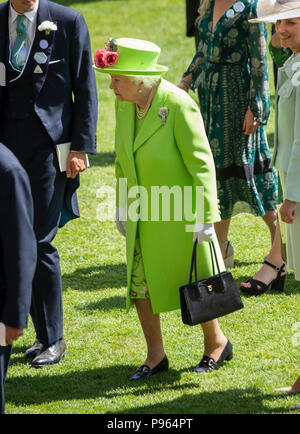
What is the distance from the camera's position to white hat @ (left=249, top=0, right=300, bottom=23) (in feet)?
14.4

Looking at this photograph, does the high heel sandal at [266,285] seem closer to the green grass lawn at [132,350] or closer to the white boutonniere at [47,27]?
the green grass lawn at [132,350]

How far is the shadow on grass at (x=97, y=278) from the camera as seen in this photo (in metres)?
6.65

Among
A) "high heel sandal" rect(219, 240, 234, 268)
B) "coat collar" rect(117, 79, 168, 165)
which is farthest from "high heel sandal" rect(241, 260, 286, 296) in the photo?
"coat collar" rect(117, 79, 168, 165)

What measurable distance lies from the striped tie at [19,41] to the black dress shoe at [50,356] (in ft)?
5.48

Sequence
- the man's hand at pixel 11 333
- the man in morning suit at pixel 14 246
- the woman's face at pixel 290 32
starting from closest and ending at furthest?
the man in morning suit at pixel 14 246
the man's hand at pixel 11 333
the woman's face at pixel 290 32

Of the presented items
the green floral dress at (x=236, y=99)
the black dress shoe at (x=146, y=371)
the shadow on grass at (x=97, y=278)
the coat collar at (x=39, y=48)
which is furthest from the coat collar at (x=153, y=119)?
the shadow on grass at (x=97, y=278)

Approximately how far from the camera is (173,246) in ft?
15.7

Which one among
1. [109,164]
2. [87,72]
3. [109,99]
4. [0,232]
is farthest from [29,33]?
[109,99]

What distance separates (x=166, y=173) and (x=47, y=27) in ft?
3.63

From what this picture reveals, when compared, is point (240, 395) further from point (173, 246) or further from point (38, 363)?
point (38, 363)

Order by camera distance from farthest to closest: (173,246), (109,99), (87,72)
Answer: (109,99), (87,72), (173,246)

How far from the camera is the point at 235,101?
250 inches

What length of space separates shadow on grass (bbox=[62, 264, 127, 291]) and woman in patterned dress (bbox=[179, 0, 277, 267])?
83 centimetres

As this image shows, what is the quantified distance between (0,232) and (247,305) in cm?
289
